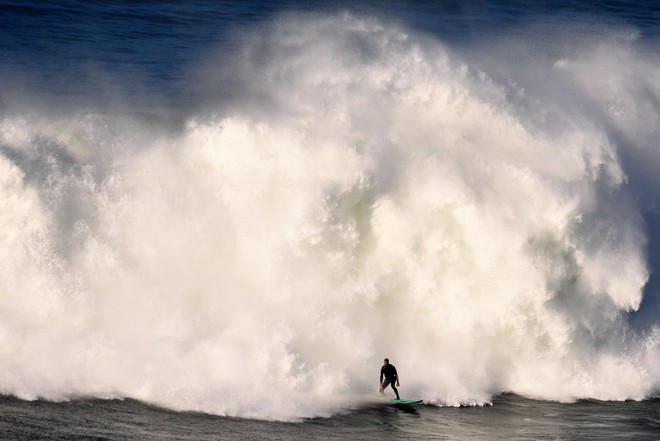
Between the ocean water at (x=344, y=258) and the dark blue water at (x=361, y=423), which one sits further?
the ocean water at (x=344, y=258)

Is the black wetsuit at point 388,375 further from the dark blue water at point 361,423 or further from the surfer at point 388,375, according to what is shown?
the dark blue water at point 361,423

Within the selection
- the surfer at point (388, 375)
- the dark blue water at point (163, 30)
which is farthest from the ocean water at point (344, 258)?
the dark blue water at point (163, 30)

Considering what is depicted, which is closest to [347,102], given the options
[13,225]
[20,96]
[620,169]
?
Answer: [620,169]

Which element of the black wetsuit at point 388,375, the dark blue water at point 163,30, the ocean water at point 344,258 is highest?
the dark blue water at point 163,30

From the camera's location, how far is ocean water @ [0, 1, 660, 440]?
1755 cm

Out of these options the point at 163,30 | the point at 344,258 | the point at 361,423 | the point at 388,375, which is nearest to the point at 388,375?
the point at 388,375

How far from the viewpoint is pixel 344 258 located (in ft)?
63.7

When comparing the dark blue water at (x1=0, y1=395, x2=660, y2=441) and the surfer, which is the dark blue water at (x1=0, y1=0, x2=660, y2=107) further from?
the surfer

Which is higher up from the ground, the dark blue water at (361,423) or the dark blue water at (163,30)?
the dark blue water at (163,30)

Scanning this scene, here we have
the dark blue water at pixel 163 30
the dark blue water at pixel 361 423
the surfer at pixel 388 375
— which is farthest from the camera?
the dark blue water at pixel 163 30

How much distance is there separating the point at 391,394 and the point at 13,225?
280 inches

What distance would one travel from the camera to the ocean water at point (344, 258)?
17.5 m

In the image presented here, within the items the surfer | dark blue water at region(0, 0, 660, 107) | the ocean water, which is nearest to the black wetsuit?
the surfer

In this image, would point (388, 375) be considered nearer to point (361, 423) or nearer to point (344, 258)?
point (361, 423)
